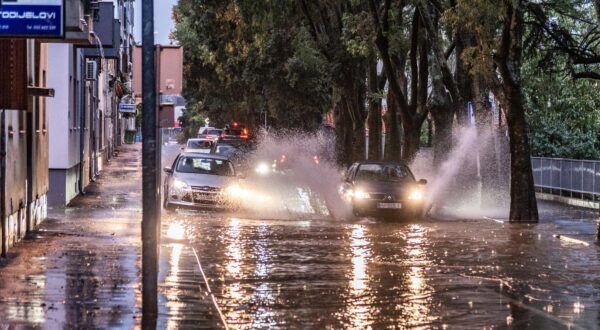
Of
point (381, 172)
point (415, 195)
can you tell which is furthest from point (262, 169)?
point (415, 195)

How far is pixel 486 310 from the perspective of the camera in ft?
40.2

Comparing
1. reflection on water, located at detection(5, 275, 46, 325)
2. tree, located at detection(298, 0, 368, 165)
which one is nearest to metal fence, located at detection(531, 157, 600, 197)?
tree, located at detection(298, 0, 368, 165)

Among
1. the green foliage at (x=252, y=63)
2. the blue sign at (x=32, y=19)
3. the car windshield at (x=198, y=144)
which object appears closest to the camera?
the blue sign at (x=32, y=19)

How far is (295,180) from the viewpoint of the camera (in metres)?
42.3

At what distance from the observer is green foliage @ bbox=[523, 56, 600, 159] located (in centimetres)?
4056

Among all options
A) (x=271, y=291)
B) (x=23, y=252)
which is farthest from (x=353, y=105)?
(x=271, y=291)

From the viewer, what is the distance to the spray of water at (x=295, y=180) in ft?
96.4

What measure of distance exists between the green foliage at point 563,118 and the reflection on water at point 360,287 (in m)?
19.7

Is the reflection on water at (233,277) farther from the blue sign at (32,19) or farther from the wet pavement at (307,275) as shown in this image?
the blue sign at (32,19)

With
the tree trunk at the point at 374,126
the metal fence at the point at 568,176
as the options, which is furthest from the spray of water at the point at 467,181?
the tree trunk at the point at 374,126

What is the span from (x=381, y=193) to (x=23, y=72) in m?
12.9

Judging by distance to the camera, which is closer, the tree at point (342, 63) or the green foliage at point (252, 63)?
the green foliage at point (252, 63)

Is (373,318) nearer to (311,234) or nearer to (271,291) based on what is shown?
(271,291)

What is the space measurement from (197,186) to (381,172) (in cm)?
458
